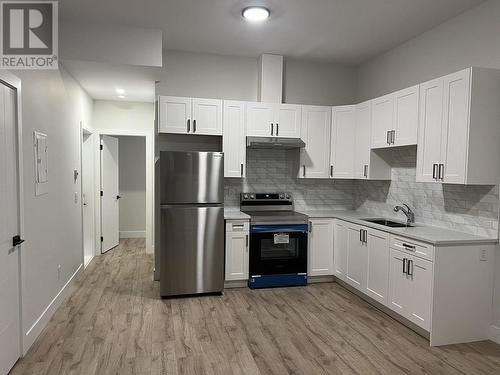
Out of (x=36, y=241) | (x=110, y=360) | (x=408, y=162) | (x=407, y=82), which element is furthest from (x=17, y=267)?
(x=407, y=82)

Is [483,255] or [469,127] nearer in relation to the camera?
[469,127]

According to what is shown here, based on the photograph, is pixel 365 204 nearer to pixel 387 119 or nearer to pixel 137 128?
pixel 387 119

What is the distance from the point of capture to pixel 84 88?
189 inches

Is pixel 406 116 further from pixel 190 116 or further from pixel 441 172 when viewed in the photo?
pixel 190 116

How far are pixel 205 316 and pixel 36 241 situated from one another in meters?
1.71

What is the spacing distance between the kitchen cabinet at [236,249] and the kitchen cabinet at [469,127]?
7.22 feet

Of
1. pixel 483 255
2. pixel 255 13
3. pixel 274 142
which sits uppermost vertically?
pixel 255 13

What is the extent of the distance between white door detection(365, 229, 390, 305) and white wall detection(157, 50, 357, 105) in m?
2.24

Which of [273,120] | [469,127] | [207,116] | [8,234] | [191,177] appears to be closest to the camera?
[8,234]

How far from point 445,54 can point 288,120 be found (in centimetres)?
187

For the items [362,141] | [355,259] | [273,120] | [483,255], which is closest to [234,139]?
[273,120]

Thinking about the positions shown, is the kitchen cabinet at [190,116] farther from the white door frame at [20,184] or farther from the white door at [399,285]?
the white door at [399,285]

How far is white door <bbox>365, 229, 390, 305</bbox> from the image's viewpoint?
361cm

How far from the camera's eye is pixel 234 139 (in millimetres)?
4480
